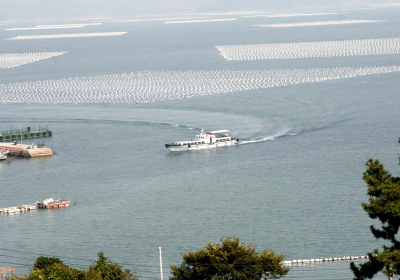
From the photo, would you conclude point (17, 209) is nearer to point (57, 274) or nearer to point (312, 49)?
point (57, 274)

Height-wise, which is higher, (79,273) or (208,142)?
(208,142)

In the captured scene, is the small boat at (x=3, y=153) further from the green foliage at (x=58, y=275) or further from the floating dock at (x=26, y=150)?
the green foliage at (x=58, y=275)

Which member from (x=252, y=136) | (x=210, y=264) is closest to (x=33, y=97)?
(x=252, y=136)

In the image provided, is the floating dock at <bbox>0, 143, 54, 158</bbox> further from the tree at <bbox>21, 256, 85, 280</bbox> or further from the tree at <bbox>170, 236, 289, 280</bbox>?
the tree at <bbox>170, 236, 289, 280</bbox>

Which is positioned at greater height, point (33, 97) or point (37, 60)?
point (37, 60)

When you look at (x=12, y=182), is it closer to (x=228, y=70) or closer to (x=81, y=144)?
(x=81, y=144)

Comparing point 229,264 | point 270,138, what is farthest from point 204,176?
point 229,264
